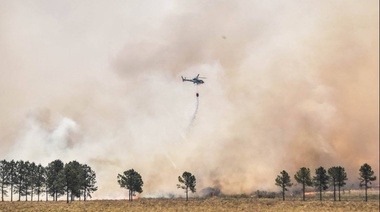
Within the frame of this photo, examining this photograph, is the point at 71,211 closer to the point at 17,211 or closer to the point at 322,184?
the point at 17,211

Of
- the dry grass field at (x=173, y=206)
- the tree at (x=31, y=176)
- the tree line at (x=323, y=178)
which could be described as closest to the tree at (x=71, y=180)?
the dry grass field at (x=173, y=206)

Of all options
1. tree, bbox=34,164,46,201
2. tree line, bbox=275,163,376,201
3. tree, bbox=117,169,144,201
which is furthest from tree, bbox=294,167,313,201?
tree, bbox=34,164,46,201

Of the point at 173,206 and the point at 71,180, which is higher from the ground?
the point at 71,180

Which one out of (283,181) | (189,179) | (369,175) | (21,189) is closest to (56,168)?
(21,189)

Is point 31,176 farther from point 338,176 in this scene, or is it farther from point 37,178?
point 338,176

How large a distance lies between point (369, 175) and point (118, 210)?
104895 mm

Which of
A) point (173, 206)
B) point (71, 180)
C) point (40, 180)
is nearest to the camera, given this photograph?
point (173, 206)

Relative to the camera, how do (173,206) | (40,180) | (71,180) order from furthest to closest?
(40,180) → (71,180) → (173,206)

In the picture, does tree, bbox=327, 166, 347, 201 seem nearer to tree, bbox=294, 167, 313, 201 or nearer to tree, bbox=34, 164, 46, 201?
tree, bbox=294, 167, 313, 201

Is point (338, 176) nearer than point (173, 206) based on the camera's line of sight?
No

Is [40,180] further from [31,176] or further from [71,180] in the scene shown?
[71,180]

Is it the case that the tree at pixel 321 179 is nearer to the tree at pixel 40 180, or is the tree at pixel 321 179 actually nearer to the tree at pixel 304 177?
the tree at pixel 304 177

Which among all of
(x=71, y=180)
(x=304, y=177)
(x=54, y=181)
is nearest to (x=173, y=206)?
(x=71, y=180)

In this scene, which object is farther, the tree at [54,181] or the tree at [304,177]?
the tree at [304,177]
